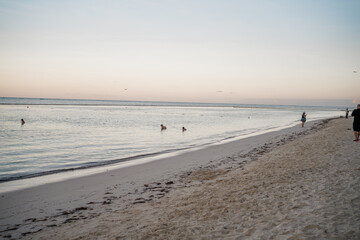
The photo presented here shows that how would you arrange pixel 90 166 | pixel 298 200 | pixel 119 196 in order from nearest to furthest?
pixel 298 200, pixel 119 196, pixel 90 166

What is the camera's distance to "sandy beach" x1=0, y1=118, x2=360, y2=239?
15.3 feet

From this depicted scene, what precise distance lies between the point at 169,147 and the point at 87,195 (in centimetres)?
999

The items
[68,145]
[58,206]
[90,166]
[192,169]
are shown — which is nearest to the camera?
[58,206]

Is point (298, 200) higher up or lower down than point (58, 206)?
higher up

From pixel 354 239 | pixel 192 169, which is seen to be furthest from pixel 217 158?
pixel 354 239

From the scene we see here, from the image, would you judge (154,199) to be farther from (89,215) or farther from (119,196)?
(89,215)

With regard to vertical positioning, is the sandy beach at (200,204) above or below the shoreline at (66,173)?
above

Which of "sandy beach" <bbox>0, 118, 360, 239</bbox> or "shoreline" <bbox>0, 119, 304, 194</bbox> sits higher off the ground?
"sandy beach" <bbox>0, 118, 360, 239</bbox>

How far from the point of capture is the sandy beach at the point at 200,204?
4670mm

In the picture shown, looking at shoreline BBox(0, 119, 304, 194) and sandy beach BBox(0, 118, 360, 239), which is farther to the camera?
shoreline BBox(0, 119, 304, 194)

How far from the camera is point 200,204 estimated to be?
622cm

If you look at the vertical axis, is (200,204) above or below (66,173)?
above

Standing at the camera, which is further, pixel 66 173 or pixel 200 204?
pixel 66 173

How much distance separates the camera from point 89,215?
6105 mm
